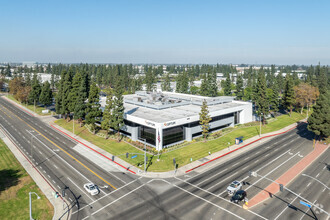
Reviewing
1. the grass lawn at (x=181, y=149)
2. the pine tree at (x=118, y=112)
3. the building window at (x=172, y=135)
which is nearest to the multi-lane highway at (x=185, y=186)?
the grass lawn at (x=181, y=149)

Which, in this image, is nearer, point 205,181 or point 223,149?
point 205,181

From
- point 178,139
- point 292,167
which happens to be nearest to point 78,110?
point 178,139

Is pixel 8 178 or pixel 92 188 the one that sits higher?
pixel 92 188

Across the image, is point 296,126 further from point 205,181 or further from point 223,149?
point 205,181

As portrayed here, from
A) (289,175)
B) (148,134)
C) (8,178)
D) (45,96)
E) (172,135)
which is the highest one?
(45,96)

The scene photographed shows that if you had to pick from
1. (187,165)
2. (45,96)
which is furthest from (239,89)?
(45,96)

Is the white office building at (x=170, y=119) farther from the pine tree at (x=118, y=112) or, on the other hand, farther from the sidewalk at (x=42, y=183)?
the sidewalk at (x=42, y=183)

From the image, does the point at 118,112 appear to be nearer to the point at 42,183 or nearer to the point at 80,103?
the point at 80,103
